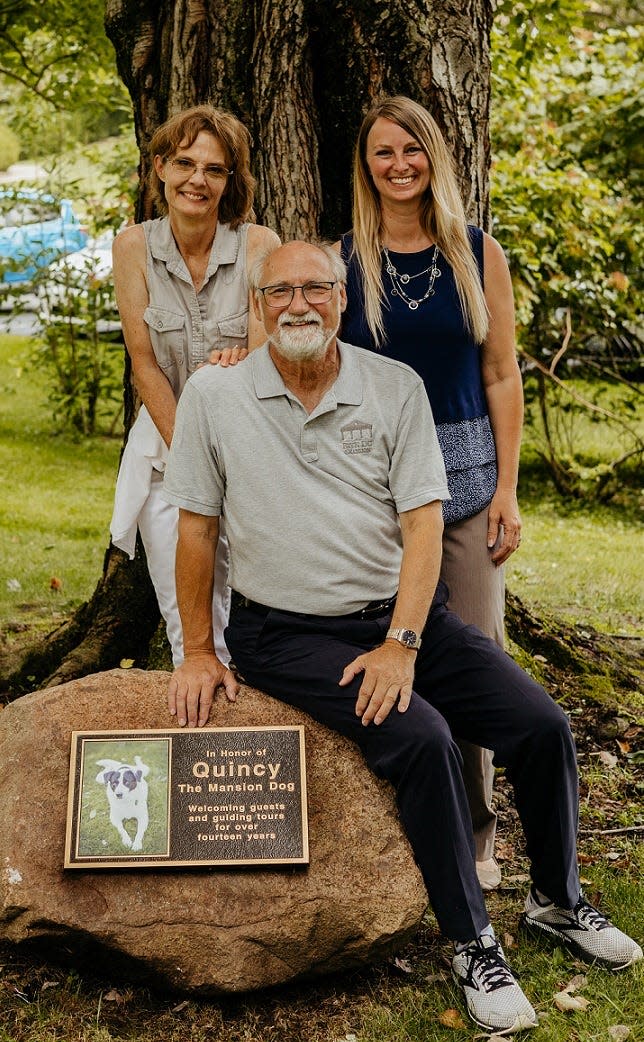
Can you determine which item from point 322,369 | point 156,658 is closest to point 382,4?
point 322,369

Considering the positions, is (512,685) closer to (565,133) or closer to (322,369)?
(322,369)

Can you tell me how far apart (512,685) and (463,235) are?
1355mm

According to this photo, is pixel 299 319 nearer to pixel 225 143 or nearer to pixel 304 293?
pixel 304 293

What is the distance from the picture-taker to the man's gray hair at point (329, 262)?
3447mm

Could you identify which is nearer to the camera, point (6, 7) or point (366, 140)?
point (366, 140)

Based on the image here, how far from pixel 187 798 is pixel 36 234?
985 cm

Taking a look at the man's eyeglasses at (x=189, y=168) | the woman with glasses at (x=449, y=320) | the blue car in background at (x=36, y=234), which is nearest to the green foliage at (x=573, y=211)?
the blue car in background at (x=36, y=234)

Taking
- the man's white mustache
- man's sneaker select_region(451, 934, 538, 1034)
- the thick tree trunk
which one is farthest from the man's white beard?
man's sneaker select_region(451, 934, 538, 1034)

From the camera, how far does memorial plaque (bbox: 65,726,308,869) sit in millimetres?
3133

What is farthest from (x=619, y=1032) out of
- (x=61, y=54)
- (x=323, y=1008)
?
(x=61, y=54)

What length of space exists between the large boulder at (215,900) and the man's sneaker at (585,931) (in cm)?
48

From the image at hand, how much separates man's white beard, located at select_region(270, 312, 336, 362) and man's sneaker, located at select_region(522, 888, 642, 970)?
170 cm

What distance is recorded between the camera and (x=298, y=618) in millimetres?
3350

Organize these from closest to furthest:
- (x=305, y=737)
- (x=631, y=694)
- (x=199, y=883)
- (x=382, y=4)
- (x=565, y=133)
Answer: (x=199, y=883)
(x=305, y=737)
(x=382, y=4)
(x=631, y=694)
(x=565, y=133)
